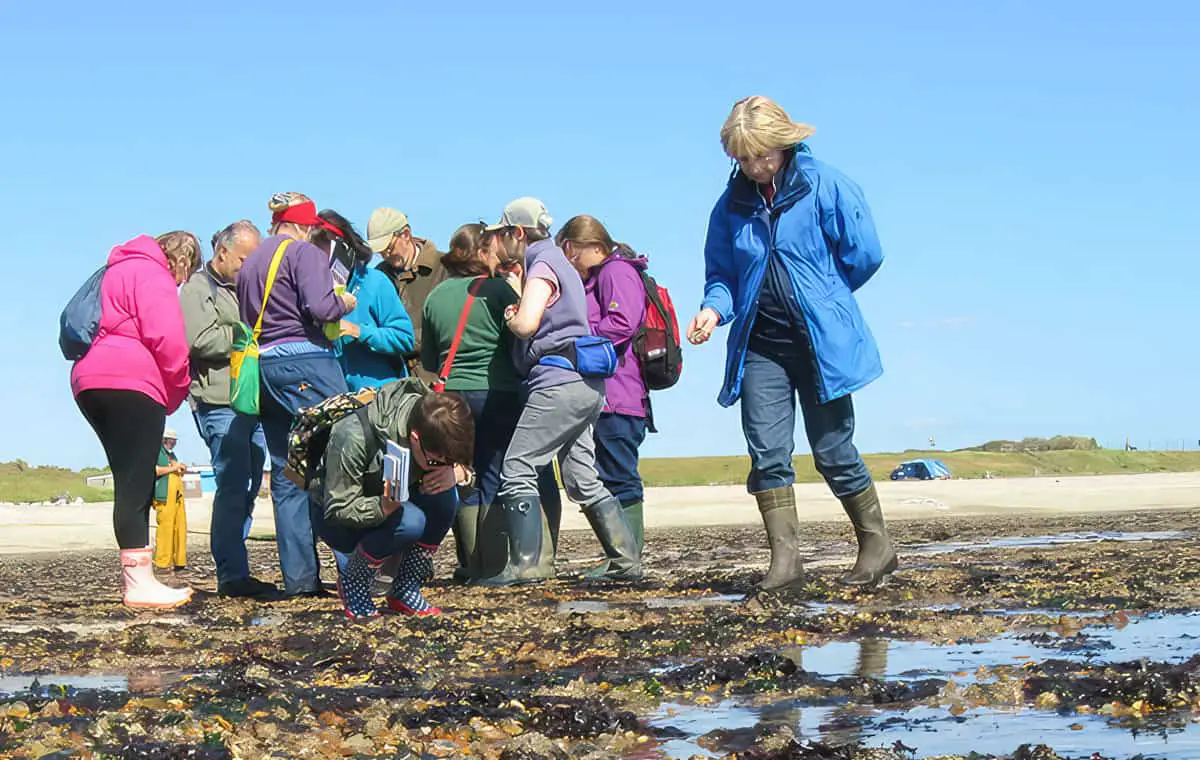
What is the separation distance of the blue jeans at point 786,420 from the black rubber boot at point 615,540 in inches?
62.9

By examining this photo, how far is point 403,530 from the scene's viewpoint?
23.3ft

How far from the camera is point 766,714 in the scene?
448 cm

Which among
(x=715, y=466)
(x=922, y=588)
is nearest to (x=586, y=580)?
(x=922, y=588)

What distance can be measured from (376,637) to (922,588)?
3059 millimetres

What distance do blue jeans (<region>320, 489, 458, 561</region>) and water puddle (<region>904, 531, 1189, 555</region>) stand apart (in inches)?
223

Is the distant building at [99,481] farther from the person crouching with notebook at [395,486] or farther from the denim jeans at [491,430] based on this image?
the person crouching with notebook at [395,486]

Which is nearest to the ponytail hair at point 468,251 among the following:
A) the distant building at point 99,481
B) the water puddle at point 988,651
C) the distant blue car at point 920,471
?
the water puddle at point 988,651

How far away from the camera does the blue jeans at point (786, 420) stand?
779cm

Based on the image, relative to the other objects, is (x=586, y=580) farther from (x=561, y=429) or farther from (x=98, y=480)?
(x=98, y=480)

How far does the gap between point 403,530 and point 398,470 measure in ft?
2.09

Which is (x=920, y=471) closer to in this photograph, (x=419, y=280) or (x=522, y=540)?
(x=419, y=280)

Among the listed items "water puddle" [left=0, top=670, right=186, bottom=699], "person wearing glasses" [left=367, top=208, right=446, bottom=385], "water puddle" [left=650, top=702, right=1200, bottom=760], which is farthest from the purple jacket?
"water puddle" [left=650, top=702, right=1200, bottom=760]

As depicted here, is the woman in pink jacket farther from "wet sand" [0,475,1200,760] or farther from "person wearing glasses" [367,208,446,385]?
"person wearing glasses" [367,208,446,385]

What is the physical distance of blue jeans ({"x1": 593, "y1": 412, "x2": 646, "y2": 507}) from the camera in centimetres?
970
